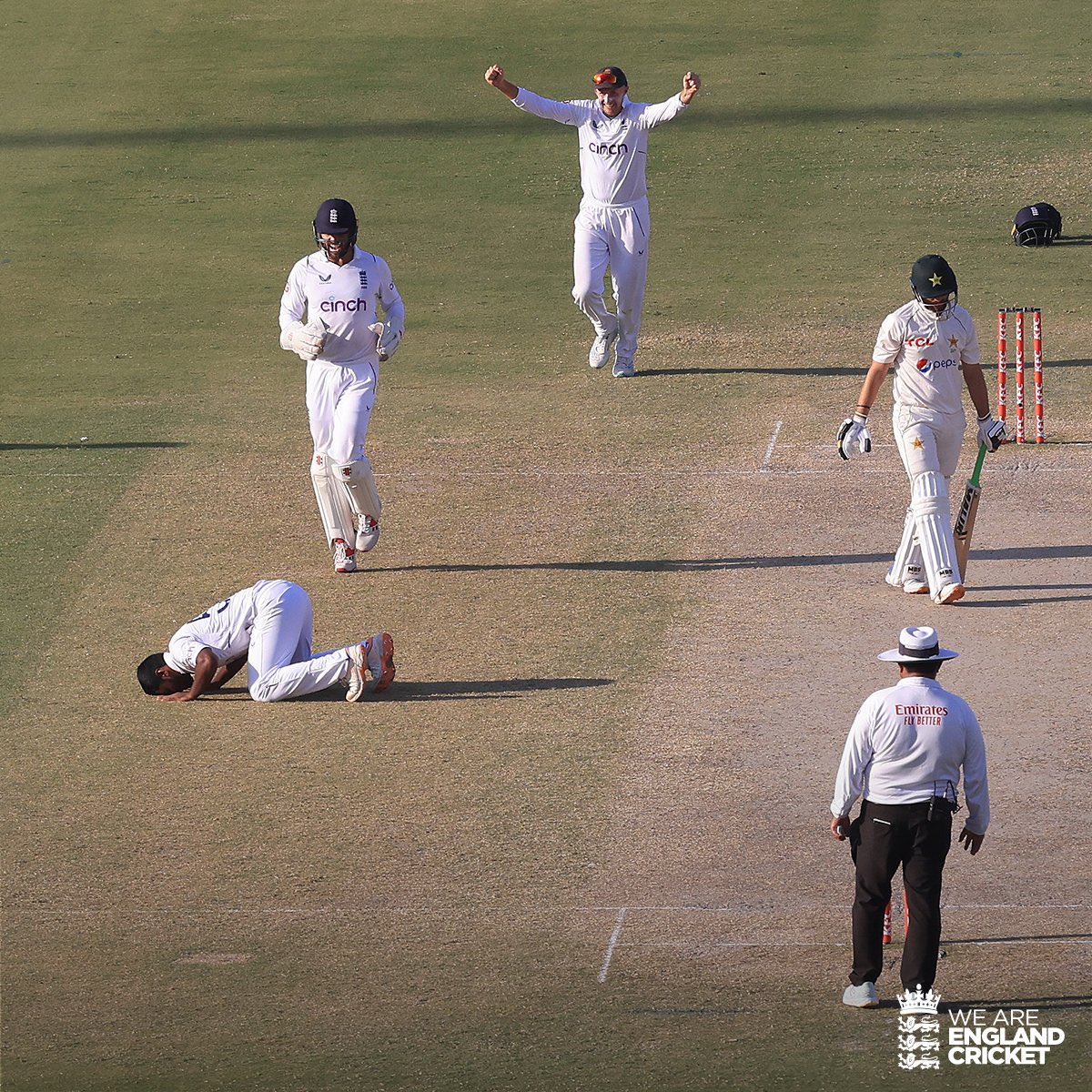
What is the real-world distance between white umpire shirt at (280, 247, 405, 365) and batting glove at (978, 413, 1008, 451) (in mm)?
4125

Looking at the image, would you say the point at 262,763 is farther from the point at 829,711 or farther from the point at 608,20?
the point at 608,20

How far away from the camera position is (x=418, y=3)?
32375 mm

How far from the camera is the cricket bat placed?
14.2 meters

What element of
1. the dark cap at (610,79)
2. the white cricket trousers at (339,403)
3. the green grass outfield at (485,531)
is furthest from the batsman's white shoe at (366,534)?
the dark cap at (610,79)

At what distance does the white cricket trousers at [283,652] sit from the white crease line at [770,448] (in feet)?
18.0

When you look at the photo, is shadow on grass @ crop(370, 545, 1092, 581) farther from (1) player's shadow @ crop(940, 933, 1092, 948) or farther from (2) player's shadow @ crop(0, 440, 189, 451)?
(1) player's shadow @ crop(940, 933, 1092, 948)

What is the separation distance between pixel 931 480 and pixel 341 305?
14.0 feet

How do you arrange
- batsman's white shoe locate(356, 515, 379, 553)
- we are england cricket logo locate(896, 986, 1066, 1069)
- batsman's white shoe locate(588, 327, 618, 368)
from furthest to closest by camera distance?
batsman's white shoe locate(588, 327, 618, 368), batsman's white shoe locate(356, 515, 379, 553), we are england cricket logo locate(896, 986, 1066, 1069)

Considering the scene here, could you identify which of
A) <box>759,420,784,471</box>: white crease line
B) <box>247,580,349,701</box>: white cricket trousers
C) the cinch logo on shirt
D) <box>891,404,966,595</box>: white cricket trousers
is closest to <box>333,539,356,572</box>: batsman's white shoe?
the cinch logo on shirt

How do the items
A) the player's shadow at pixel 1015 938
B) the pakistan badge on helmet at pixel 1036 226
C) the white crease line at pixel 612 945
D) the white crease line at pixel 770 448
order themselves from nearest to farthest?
1. the white crease line at pixel 612 945
2. the player's shadow at pixel 1015 938
3. the white crease line at pixel 770 448
4. the pakistan badge on helmet at pixel 1036 226

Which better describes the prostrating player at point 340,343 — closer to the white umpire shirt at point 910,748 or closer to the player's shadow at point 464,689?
the player's shadow at point 464,689

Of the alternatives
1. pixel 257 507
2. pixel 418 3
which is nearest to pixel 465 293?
pixel 257 507

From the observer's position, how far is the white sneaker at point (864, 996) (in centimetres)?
905

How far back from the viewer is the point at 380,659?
1262 centimetres
